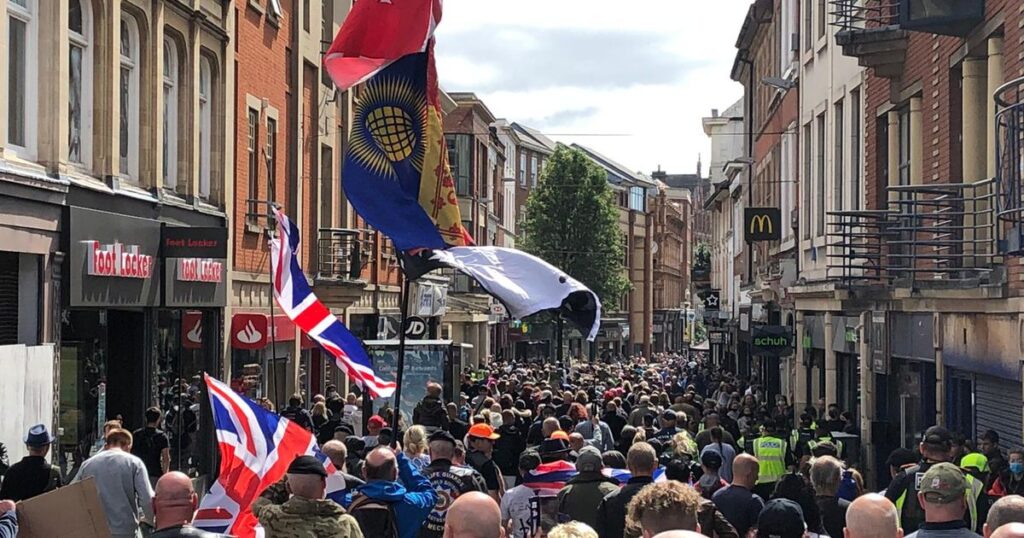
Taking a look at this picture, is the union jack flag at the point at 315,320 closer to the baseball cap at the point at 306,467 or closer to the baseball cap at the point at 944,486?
the baseball cap at the point at 306,467

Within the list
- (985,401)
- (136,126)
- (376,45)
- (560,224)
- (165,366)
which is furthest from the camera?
(560,224)

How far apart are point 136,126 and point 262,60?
6.50m

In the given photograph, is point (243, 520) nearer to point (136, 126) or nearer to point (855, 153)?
point (136, 126)

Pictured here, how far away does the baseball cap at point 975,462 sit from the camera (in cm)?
1238

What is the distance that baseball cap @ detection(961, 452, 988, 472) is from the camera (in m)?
12.4

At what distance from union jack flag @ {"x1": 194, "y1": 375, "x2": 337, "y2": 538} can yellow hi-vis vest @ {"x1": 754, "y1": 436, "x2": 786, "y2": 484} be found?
550cm

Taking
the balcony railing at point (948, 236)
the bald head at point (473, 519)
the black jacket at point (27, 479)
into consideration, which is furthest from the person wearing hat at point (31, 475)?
the balcony railing at point (948, 236)

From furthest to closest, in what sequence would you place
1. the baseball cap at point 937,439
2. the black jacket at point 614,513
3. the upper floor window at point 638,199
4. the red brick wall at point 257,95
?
the upper floor window at point 638,199 → the red brick wall at point 257,95 → the baseball cap at point 937,439 → the black jacket at point 614,513

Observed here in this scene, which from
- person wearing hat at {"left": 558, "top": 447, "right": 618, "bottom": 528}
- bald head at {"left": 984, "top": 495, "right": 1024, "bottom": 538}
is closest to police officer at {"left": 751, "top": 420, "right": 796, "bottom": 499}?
person wearing hat at {"left": 558, "top": 447, "right": 618, "bottom": 528}

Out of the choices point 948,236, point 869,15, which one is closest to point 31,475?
point 948,236

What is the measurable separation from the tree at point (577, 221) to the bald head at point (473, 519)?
214ft

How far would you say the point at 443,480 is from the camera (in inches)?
410

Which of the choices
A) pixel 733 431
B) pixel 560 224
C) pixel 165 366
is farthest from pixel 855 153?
pixel 560 224

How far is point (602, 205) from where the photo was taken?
72.1 meters
